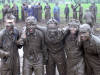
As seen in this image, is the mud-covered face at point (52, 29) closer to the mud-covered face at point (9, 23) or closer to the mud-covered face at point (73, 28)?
the mud-covered face at point (73, 28)

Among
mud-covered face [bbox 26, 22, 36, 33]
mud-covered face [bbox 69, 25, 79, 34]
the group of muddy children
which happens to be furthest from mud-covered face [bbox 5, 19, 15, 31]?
mud-covered face [bbox 69, 25, 79, 34]

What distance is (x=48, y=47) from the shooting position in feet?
16.4

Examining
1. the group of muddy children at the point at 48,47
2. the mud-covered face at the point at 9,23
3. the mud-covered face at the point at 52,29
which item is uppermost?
the mud-covered face at the point at 9,23

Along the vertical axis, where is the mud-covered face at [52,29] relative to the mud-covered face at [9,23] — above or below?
below

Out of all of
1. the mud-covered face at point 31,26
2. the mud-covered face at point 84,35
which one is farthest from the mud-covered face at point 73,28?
the mud-covered face at point 31,26

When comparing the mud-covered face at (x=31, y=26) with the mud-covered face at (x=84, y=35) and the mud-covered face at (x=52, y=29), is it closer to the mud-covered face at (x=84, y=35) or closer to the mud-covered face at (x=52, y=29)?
the mud-covered face at (x=52, y=29)

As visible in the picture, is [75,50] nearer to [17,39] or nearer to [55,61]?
[55,61]

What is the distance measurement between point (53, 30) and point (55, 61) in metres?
1.05

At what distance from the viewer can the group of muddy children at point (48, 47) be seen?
4.58m

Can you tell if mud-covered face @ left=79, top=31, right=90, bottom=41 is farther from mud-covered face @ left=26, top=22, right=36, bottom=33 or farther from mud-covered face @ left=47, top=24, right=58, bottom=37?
mud-covered face @ left=26, top=22, right=36, bottom=33

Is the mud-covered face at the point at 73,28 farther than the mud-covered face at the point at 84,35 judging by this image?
Yes

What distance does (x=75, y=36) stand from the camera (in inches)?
184

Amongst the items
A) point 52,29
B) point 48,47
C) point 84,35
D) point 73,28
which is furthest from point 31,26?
point 84,35

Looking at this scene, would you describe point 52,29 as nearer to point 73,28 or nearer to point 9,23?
point 73,28
